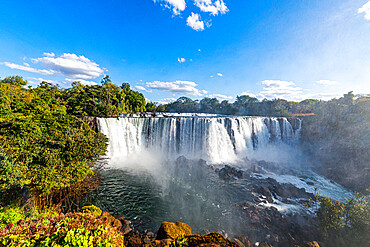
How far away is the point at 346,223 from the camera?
7.12 meters

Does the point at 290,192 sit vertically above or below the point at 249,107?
below

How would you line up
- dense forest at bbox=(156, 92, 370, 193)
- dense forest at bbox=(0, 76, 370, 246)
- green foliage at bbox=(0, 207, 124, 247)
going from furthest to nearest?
dense forest at bbox=(156, 92, 370, 193) < dense forest at bbox=(0, 76, 370, 246) < green foliage at bbox=(0, 207, 124, 247)

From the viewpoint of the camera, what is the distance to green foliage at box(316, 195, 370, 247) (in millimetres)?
6473

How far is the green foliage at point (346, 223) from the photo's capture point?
6.47m

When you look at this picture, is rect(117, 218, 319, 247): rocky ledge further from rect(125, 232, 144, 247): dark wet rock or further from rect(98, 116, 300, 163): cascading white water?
rect(98, 116, 300, 163): cascading white water

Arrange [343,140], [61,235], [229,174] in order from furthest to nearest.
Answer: [343,140] → [229,174] → [61,235]

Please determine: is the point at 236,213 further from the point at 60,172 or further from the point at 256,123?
the point at 256,123

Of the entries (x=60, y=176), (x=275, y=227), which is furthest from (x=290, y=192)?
(x=60, y=176)

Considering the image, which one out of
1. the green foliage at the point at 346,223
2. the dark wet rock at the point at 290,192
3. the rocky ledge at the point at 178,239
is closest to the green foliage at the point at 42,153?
the rocky ledge at the point at 178,239

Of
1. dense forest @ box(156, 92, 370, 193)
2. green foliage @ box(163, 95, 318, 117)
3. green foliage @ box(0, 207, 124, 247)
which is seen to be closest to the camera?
green foliage @ box(0, 207, 124, 247)

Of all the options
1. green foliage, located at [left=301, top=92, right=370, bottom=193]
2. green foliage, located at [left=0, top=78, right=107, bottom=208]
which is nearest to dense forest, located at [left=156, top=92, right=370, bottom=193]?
green foliage, located at [left=301, top=92, right=370, bottom=193]

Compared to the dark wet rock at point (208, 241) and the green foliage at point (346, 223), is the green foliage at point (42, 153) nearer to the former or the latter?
the dark wet rock at point (208, 241)

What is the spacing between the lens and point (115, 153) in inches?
770

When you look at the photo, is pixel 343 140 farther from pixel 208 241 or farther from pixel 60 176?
pixel 60 176
